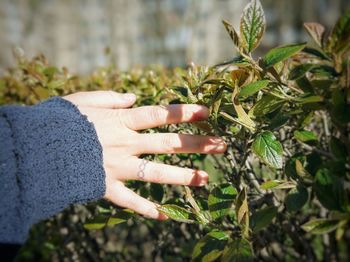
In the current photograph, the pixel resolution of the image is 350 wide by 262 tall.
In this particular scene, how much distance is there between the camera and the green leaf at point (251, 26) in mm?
948

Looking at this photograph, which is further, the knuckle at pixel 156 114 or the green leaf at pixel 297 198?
the knuckle at pixel 156 114

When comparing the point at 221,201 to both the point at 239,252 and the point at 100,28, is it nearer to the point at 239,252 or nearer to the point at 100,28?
the point at 239,252

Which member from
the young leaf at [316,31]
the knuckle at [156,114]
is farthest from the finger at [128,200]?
the young leaf at [316,31]

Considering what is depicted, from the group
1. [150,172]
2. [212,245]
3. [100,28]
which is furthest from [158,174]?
[100,28]

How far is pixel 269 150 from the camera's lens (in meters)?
0.93

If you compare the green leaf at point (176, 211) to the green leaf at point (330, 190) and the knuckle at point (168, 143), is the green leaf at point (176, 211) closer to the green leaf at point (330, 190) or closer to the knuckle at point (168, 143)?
the knuckle at point (168, 143)

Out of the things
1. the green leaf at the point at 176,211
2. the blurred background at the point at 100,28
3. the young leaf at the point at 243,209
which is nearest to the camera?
the young leaf at the point at 243,209

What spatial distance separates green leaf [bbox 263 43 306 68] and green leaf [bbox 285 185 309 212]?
1.01 feet

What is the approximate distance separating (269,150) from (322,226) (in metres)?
0.19

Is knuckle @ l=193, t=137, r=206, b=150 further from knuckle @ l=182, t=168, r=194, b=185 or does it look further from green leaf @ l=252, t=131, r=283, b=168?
green leaf @ l=252, t=131, r=283, b=168

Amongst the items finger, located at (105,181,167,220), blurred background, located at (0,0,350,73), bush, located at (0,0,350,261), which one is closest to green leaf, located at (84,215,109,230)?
bush, located at (0,0,350,261)

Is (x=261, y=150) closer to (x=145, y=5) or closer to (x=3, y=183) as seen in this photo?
(x=3, y=183)

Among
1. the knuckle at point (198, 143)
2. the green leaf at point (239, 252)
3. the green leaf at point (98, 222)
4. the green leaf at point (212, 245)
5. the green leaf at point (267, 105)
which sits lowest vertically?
the green leaf at point (98, 222)

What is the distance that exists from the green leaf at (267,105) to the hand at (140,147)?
0.16 meters
